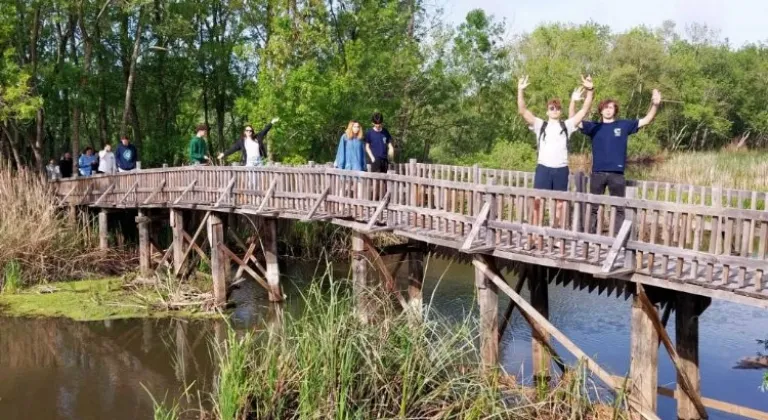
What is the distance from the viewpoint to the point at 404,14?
24469mm

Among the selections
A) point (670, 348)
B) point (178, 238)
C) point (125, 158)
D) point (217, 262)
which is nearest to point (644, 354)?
point (670, 348)

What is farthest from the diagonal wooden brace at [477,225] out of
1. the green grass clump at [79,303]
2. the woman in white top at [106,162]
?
the woman in white top at [106,162]

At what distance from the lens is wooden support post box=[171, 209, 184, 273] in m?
15.8

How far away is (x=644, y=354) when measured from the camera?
723cm

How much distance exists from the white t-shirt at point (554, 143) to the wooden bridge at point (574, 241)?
0.55 m

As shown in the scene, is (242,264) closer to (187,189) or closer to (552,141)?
(187,189)

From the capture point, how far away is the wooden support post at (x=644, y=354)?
718 cm

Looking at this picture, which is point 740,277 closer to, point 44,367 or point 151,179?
point 44,367

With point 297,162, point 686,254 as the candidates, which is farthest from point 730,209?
point 297,162

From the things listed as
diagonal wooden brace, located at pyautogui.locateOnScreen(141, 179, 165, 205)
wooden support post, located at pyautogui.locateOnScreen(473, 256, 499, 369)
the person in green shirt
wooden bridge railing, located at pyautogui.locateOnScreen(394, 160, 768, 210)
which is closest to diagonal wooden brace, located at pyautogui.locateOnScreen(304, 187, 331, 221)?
wooden bridge railing, located at pyautogui.locateOnScreen(394, 160, 768, 210)

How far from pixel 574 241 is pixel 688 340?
191 cm

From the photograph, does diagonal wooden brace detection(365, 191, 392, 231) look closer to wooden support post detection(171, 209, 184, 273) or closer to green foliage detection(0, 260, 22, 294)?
wooden support post detection(171, 209, 184, 273)

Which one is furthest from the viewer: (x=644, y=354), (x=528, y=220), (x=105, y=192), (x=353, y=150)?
(x=105, y=192)

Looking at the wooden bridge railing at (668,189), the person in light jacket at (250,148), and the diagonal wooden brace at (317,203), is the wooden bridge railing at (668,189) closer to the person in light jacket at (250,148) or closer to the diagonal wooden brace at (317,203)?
the diagonal wooden brace at (317,203)
